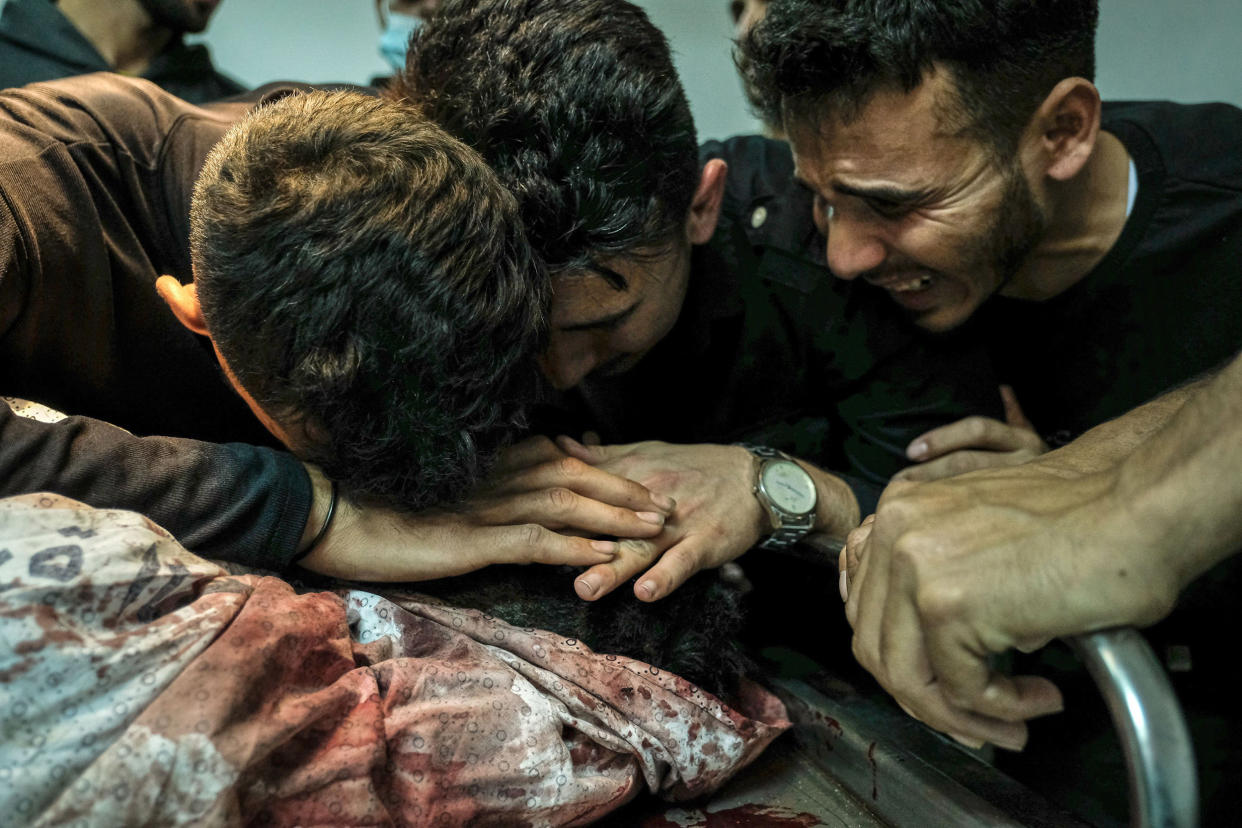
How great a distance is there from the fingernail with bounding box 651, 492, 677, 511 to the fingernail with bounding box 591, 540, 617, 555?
9 cm

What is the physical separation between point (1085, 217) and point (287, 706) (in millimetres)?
1330

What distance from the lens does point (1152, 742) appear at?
1.99 ft

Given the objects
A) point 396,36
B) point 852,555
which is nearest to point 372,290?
point 852,555

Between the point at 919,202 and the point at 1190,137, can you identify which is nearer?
the point at 919,202

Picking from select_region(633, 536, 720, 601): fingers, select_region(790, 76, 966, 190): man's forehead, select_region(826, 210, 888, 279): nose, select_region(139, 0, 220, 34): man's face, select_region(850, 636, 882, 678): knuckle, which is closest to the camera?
select_region(850, 636, 882, 678): knuckle

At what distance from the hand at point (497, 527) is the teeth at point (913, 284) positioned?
0.59 metres

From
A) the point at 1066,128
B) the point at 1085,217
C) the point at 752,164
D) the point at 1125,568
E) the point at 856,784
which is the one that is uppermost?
the point at 1066,128

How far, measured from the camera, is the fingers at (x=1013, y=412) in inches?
60.0

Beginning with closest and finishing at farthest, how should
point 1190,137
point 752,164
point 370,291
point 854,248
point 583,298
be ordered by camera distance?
point 370,291
point 583,298
point 854,248
point 1190,137
point 752,164

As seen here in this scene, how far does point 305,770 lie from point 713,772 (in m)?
0.42

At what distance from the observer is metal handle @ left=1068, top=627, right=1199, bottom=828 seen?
0.60m

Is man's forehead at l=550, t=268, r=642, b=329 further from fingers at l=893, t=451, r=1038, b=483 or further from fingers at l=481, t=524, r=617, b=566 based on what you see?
fingers at l=893, t=451, r=1038, b=483

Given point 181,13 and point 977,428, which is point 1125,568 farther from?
point 181,13

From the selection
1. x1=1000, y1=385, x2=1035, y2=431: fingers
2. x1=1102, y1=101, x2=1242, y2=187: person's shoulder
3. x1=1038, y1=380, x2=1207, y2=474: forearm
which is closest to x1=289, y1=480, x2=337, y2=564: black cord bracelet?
x1=1038, y1=380, x2=1207, y2=474: forearm
